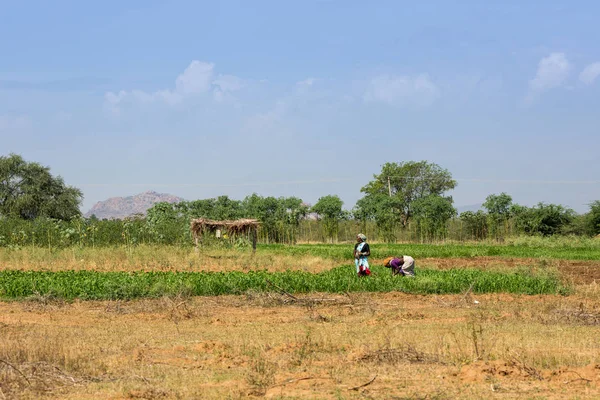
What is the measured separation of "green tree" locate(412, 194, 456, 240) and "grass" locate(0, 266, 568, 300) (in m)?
38.0

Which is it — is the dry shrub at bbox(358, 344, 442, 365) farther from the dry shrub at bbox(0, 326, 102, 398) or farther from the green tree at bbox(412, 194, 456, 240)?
the green tree at bbox(412, 194, 456, 240)

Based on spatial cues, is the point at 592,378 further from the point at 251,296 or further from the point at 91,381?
the point at 251,296

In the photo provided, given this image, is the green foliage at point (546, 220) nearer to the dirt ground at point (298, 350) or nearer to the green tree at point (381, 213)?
the green tree at point (381, 213)

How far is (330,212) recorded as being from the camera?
67250 millimetres

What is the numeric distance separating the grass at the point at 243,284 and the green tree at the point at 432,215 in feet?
125

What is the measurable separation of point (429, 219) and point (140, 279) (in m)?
43.5

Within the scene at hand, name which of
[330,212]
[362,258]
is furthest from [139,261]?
[330,212]

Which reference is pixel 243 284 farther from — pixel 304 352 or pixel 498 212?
pixel 498 212

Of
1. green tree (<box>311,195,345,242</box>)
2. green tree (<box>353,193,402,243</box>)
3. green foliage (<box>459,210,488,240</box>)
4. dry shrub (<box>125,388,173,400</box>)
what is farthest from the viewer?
green tree (<box>311,195,345,242</box>)

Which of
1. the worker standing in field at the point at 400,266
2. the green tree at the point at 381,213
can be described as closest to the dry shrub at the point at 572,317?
the worker standing in field at the point at 400,266

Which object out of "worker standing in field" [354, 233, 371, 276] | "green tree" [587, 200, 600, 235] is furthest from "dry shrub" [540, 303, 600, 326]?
"green tree" [587, 200, 600, 235]

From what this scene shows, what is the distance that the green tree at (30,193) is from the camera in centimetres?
6262

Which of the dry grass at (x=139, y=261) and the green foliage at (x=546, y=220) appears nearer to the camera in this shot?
the dry grass at (x=139, y=261)

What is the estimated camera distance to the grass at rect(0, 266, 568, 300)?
17.8 meters
